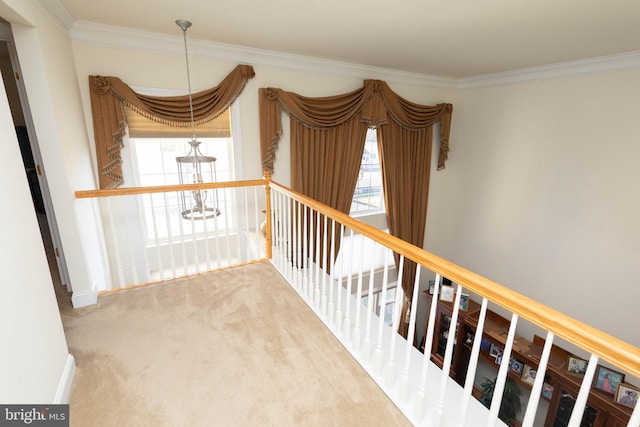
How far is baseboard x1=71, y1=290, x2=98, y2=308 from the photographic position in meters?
2.28

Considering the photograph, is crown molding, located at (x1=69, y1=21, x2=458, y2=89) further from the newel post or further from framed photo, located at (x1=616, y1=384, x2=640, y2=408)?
framed photo, located at (x1=616, y1=384, x2=640, y2=408)

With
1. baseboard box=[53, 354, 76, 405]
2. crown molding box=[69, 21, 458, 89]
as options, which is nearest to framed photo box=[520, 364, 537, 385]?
crown molding box=[69, 21, 458, 89]

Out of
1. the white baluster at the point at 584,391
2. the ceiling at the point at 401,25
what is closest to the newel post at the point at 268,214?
the ceiling at the point at 401,25

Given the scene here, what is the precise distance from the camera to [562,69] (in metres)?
3.59

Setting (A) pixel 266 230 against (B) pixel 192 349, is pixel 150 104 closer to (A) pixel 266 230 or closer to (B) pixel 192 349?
(A) pixel 266 230

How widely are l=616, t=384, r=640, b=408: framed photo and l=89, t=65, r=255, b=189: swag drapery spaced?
4.70 meters

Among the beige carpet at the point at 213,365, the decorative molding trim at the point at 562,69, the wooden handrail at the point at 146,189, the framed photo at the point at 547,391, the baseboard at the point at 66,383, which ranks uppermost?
the decorative molding trim at the point at 562,69

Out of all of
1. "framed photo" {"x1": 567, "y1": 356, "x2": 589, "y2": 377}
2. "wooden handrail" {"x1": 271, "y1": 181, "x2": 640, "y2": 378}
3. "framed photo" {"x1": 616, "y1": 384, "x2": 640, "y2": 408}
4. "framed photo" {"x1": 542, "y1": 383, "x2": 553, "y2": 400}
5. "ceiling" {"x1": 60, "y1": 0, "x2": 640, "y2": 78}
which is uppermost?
"ceiling" {"x1": 60, "y1": 0, "x2": 640, "y2": 78}

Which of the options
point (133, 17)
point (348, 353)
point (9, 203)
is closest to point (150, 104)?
point (133, 17)

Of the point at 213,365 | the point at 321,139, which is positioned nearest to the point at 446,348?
the point at 213,365

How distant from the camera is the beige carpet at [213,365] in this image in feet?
4.91

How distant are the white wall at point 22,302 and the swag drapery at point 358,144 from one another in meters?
2.27

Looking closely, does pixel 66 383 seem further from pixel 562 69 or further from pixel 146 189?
pixel 562 69

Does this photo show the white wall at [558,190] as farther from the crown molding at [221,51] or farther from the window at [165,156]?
the window at [165,156]
